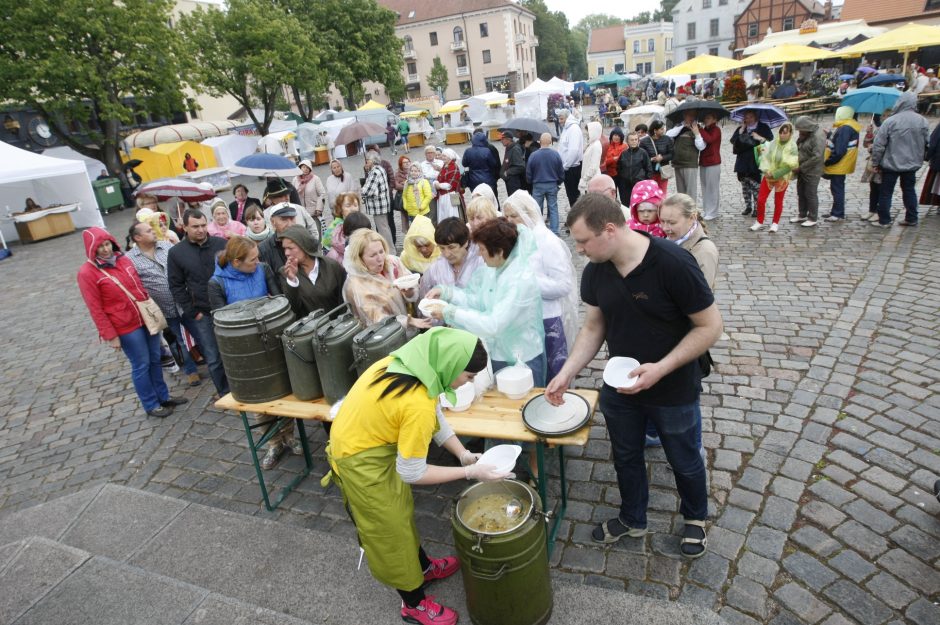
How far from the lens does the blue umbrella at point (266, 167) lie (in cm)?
951

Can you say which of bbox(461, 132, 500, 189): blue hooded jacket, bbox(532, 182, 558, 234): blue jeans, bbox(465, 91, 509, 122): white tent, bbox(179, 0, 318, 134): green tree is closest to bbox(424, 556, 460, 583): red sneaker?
bbox(532, 182, 558, 234): blue jeans

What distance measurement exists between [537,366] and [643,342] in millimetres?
1334

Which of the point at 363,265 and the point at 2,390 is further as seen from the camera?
the point at 2,390

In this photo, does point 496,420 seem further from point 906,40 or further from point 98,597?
point 906,40

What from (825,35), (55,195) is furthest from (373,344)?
(825,35)

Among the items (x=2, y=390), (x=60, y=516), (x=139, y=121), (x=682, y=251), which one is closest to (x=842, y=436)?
(x=682, y=251)

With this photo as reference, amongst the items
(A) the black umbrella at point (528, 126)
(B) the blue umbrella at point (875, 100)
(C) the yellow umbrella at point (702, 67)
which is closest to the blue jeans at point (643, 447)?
(A) the black umbrella at point (528, 126)

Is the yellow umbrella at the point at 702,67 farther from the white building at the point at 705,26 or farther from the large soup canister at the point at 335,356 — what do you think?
the white building at the point at 705,26

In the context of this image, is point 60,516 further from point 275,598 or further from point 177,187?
point 177,187

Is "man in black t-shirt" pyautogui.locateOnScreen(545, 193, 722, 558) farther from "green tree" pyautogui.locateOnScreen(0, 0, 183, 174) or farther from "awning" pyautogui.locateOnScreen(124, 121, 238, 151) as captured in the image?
"awning" pyautogui.locateOnScreen(124, 121, 238, 151)

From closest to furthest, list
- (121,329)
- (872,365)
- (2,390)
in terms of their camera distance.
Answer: (872,365)
(121,329)
(2,390)

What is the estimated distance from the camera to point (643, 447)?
334 cm

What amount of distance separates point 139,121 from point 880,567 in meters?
37.7

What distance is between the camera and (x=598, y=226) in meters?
2.81
